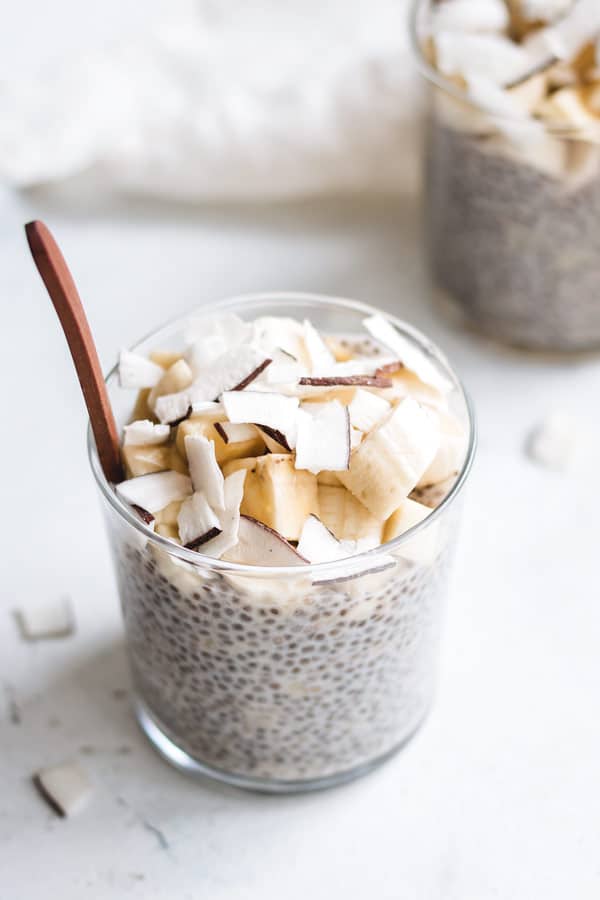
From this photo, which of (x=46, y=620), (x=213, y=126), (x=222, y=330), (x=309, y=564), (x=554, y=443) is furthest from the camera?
(x=213, y=126)

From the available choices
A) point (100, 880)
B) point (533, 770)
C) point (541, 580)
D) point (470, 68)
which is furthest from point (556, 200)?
point (100, 880)

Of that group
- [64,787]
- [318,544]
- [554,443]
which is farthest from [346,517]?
[554,443]

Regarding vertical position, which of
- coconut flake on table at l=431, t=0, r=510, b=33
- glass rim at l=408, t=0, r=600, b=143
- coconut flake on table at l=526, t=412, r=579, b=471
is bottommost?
coconut flake on table at l=526, t=412, r=579, b=471

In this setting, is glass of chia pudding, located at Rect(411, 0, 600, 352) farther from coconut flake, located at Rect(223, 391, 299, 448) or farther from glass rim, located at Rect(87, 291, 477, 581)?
coconut flake, located at Rect(223, 391, 299, 448)

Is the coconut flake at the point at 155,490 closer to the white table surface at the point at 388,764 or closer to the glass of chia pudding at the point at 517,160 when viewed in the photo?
the white table surface at the point at 388,764

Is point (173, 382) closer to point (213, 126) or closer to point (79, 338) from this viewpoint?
point (79, 338)

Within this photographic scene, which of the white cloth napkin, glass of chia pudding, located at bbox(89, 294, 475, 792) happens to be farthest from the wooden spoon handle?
the white cloth napkin
